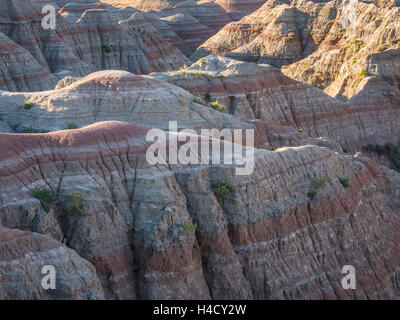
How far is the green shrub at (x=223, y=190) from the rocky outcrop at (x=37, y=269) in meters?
9.15

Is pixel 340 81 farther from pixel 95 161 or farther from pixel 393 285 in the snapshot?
pixel 95 161

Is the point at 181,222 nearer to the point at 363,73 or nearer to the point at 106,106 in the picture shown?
the point at 106,106

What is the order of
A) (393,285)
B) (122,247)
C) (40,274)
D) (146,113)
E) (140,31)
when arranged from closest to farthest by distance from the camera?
1. (40,274)
2. (122,247)
3. (393,285)
4. (146,113)
5. (140,31)

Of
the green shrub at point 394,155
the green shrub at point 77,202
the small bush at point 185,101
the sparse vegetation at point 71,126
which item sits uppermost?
the small bush at point 185,101

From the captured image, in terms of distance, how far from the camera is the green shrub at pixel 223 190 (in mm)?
37594

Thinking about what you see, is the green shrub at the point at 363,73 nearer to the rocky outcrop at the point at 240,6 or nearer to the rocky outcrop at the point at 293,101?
the rocky outcrop at the point at 293,101

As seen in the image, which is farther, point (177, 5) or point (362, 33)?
point (177, 5)

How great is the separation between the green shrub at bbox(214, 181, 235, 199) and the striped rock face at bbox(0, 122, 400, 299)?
0.68 feet

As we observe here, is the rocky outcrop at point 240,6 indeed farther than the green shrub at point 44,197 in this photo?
Yes

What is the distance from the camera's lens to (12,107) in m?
49.7

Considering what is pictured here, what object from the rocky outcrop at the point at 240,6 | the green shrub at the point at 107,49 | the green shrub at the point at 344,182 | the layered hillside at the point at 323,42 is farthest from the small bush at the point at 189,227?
the rocky outcrop at the point at 240,6

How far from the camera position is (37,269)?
2866 centimetres
